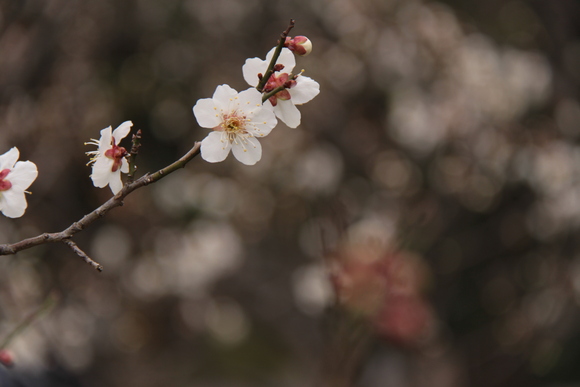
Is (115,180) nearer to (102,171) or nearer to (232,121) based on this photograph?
(102,171)

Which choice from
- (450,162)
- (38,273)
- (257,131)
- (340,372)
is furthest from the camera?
(450,162)

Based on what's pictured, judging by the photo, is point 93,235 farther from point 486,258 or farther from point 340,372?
point 340,372

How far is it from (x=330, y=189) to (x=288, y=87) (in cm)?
270

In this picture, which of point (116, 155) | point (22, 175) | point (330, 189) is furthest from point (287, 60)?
point (330, 189)

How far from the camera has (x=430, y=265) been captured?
3094 millimetres

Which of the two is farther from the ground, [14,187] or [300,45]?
[300,45]

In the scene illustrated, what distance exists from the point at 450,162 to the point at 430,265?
89 cm

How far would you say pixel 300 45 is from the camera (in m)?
0.83

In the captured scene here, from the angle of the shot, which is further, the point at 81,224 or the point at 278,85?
the point at 278,85

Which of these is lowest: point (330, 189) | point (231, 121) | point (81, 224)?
point (330, 189)

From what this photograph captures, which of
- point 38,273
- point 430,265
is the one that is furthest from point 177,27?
point 430,265

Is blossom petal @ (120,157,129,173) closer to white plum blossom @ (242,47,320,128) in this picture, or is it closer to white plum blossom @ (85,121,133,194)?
white plum blossom @ (85,121,133,194)

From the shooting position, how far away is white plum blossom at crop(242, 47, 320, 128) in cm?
81

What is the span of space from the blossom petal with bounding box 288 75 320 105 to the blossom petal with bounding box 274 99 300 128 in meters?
0.01
